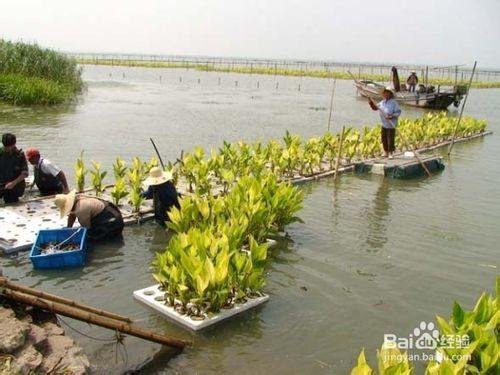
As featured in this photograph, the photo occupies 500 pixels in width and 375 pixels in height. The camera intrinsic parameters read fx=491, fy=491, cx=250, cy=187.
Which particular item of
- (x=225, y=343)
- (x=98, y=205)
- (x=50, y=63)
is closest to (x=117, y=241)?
(x=98, y=205)

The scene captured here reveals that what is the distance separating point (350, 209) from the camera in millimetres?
8695

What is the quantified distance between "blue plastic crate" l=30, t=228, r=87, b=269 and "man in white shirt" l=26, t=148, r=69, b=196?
→ 1.82 metres

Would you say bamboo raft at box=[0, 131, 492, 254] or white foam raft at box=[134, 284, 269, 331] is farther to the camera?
bamboo raft at box=[0, 131, 492, 254]

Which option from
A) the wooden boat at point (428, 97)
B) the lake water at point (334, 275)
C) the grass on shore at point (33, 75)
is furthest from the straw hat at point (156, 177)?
the wooden boat at point (428, 97)

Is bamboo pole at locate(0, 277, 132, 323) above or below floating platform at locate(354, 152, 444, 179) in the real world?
above

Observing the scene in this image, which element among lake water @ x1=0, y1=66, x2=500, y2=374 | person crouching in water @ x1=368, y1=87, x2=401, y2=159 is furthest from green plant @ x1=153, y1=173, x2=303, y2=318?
person crouching in water @ x1=368, y1=87, x2=401, y2=159

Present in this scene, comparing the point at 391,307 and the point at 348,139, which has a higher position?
the point at 348,139

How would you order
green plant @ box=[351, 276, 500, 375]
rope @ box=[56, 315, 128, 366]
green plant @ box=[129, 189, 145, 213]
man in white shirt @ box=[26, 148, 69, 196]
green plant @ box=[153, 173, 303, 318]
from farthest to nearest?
man in white shirt @ box=[26, 148, 69, 196] → green plant @ box=[129, 189, 145, 213] → green plant @ box=[153, 173, 303, 318] → rope @ box=[56, 315, 128, 366] → green plant @ box=[351, 276, 500, 375]

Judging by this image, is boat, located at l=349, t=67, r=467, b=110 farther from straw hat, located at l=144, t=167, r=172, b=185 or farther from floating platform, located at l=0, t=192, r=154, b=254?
straw hat, located at l=144, t=167, r=172, b=185

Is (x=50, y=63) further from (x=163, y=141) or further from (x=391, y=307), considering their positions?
(x=391, y=307)

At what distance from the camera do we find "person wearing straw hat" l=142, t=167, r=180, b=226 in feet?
22.1

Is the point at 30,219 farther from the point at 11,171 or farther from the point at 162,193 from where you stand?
the point at 162,193

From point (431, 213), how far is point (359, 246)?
238 centimetres

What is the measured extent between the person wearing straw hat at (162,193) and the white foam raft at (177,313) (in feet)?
6.18
